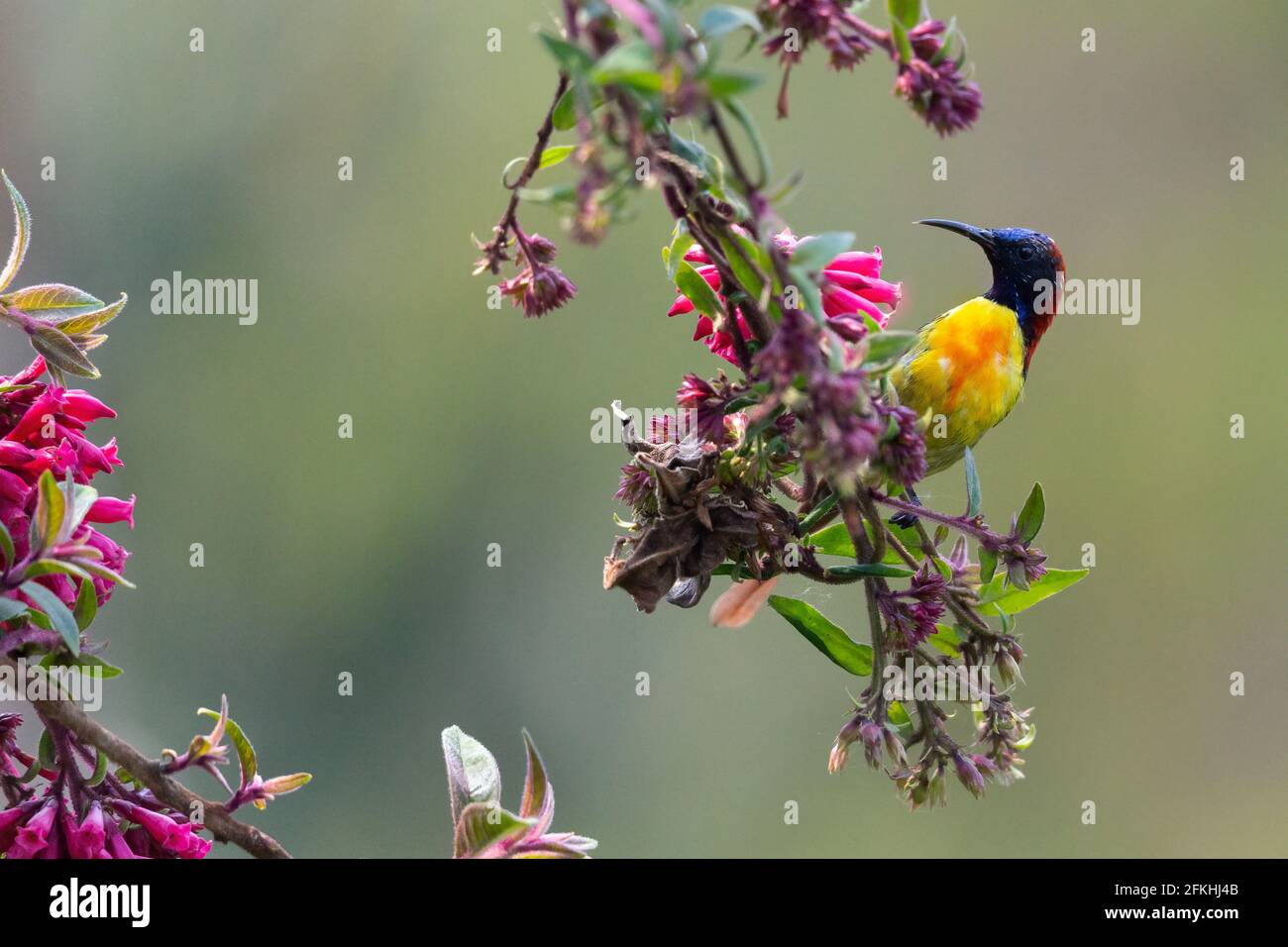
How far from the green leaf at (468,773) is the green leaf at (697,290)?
0.54 metres

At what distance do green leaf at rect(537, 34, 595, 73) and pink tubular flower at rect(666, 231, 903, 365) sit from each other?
469mm

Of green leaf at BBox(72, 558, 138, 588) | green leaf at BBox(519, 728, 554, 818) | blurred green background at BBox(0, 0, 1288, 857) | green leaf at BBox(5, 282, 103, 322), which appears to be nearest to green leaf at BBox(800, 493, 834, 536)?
green leaf at BBox(519, 728, 554, 818)

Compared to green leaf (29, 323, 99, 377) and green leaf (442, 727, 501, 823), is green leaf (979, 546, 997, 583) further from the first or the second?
green leaf (29, 323, 99, 377)

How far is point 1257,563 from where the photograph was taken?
996 centimetres

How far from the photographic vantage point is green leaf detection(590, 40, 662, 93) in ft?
2.94

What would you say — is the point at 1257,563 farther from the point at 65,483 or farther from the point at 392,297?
the point at 65,483

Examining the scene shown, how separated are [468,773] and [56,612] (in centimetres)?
44

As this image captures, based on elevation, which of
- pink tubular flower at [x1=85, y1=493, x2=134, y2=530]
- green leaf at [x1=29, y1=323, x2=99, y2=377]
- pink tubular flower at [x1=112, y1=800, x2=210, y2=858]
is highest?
green leaf at [x1=29, y1=323, x2=99, y2=377]

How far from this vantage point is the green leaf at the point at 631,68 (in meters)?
0.90

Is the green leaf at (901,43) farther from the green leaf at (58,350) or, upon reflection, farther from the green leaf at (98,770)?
the green leaf at (98,770)

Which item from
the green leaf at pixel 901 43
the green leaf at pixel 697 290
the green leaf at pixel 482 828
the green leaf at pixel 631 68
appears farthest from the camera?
the green leaf at pixel 697 290

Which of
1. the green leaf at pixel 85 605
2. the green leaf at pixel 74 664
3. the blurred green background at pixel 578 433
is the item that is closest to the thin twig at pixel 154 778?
the green leaf at pixel 74 664

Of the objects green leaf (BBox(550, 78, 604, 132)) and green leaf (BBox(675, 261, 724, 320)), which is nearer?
green leaf (BBox(550, 78, 604, 132))

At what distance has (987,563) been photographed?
1.59 m
